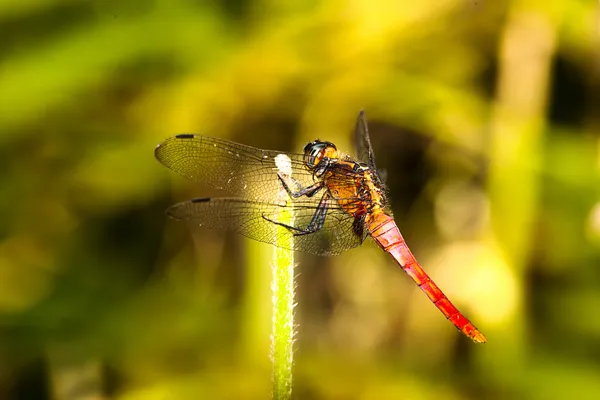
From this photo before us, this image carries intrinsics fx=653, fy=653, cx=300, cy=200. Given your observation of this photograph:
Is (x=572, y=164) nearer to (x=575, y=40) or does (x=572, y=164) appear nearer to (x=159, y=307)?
(x=575, y=40)

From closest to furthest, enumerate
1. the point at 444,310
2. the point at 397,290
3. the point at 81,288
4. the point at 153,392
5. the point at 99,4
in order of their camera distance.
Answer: the point at 444,310
the point at 153,392
the point at 81,288
the point at 99,4
the point at 397,290

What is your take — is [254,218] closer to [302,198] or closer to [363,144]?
[302,198]

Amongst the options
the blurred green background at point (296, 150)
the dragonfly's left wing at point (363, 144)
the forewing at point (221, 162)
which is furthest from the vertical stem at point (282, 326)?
the blurred green background at point (296, 150)

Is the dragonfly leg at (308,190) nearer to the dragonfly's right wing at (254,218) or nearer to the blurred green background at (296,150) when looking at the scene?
the dragonfly's right wing at (254,218)

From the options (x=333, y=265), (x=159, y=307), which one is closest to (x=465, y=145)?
(x=333, y=265)

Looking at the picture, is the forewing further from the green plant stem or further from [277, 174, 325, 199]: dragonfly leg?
the green plant stem

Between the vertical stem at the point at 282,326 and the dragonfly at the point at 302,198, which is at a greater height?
the dragonfly at the point at 302,198
